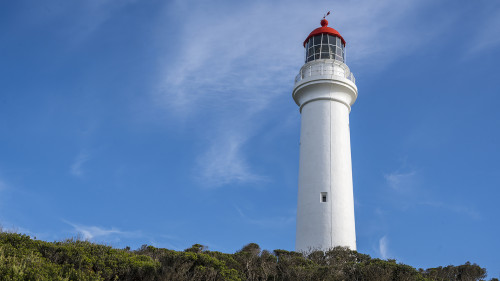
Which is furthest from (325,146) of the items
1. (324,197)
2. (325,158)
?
(324,197)

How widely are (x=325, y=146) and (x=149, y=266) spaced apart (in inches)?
503

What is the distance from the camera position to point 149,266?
40.4 ft

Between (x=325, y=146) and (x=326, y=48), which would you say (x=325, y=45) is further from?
(x=325, y=146)

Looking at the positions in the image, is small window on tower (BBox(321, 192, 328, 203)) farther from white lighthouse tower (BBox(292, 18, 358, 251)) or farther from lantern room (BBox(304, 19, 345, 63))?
lantern room (BBox(304, 19, 345, 63))

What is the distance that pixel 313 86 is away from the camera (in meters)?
24.3

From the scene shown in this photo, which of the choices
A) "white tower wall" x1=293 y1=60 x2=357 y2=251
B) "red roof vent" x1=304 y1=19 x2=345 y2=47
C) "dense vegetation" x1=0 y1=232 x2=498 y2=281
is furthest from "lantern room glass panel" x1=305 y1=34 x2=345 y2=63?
"dense vegetation" x1=0 y1=232 x2=498 y2=281

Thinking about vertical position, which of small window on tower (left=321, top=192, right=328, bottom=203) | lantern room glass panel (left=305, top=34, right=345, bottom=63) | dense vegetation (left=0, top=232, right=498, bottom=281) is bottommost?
dense vegetation (left=0, top=232, right=498, bottom=281)

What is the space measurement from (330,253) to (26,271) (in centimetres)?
1142

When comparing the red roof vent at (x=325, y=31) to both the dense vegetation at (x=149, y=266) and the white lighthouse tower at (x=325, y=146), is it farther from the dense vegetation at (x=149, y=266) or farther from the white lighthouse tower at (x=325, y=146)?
the dense vegetation at (x=149, y=266)

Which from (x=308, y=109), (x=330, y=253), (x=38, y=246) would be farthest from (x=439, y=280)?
(x=38, y=246)

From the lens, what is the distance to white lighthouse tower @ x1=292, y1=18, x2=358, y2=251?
21.5 metres

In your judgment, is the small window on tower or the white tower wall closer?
the white tower wall

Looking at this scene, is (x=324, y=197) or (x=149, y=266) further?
(x=324, y=197)

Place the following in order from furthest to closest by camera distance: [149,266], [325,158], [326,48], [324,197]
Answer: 1. [326,48]
2. [325,158]
3. [324,197]
4. [149,266]
